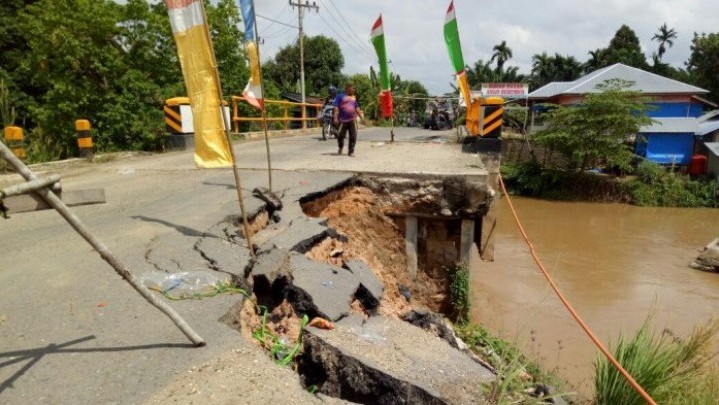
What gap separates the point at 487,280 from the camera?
483 inches

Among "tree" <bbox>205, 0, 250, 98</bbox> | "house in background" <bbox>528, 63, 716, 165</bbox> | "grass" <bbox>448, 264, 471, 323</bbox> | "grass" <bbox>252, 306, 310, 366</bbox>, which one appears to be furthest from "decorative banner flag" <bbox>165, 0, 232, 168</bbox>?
"house in background" <bbox>528, 63, 716, 165</bbox>

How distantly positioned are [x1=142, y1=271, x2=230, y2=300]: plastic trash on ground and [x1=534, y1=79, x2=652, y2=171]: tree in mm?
19992

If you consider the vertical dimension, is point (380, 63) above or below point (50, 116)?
above

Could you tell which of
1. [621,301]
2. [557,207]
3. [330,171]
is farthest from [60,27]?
[557,207]

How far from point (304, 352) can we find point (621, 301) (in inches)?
406

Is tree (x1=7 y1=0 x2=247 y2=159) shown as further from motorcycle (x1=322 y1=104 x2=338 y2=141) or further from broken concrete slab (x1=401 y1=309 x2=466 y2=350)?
broken concrete slab (x1=401 y1=309 x2=466 y2=350)

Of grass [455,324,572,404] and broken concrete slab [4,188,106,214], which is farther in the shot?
grass [455,324,572,404]

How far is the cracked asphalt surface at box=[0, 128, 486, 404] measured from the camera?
231 cm

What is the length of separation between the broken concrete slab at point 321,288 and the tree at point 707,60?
33338 mm

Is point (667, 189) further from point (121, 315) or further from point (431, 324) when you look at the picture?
point (121, 315)

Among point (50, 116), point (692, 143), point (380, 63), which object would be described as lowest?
point (692, 143)

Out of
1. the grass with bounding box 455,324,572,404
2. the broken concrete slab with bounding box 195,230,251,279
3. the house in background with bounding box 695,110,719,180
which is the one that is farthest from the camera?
the house in background with bounding box 695,110,719,180

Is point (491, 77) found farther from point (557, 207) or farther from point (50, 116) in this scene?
point (50, 116)

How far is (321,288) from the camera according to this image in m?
3.84
